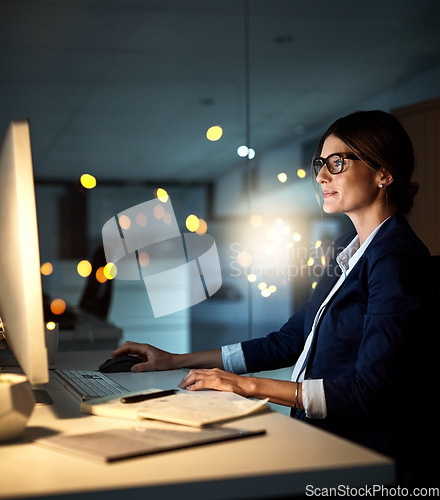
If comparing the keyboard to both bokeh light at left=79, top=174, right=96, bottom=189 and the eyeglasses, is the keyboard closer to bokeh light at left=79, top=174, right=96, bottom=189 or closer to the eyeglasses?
the eyeglasses

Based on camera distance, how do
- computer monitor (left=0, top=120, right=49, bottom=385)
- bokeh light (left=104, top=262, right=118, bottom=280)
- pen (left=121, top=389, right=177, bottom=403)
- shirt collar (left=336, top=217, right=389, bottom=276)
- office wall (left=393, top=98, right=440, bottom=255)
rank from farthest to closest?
bokeh light (left=104, top=262, right=118, bottom=280) → office wall (left=393, top=98, right=440, bottom=255) → shirt collar (left=336, top=217, right=389, bottom=276) → pen (left=121, top=389, right=177, bottom=403) → computer monitor (left=0, top=120, right=49, bottom=385)

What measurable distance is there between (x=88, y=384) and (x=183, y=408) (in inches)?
16.0

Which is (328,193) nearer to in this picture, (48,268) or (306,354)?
(306,354)

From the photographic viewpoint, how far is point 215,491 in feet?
2.78

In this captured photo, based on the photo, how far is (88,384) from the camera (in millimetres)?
1520

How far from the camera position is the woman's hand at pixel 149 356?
1.77 m

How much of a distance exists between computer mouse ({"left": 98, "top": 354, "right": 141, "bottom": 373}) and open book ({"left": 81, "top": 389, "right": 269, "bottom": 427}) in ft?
1.45

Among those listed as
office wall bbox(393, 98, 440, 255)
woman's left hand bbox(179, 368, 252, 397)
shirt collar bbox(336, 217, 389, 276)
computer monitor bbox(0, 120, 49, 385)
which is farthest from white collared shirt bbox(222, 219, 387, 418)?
office wall bbox(393, 98, 440, 255)

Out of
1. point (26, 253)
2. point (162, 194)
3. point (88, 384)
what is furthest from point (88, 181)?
point (26, 253)

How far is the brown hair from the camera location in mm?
1671

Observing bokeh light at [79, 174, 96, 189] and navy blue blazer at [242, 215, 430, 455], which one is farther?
bokeh light at [79, 174, 96, 189]

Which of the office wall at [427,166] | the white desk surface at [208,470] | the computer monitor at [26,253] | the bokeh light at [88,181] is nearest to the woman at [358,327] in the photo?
the white desk surface at [208,470]

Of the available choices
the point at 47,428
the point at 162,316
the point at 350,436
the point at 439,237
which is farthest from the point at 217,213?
the point at 47,428

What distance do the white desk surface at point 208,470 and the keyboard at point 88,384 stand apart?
35 cm
